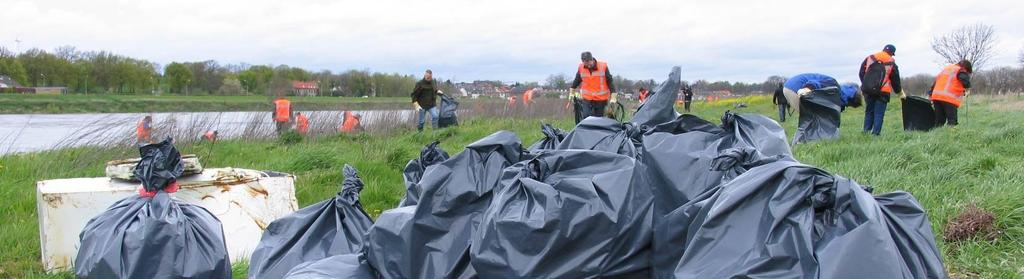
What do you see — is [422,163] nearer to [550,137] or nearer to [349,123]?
[550,137]

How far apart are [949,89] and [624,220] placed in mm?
8841

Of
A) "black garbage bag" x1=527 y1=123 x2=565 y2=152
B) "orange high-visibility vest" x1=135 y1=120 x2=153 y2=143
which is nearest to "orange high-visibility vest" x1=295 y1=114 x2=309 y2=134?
"orange high-visibility vest" x1=135 y1=120 x2=153 y2=143

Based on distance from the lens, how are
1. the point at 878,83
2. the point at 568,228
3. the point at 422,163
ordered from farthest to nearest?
the point at 878,83 → the point at 422,163 → the point at 568,228

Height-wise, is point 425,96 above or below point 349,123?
above

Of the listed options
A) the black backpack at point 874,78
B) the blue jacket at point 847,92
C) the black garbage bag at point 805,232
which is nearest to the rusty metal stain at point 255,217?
the black garbage bag at point 805,232

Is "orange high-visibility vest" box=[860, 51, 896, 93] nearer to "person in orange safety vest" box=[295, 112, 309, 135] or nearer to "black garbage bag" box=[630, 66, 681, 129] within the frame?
"black garbage bag" box=[630, 66, 681, 129]

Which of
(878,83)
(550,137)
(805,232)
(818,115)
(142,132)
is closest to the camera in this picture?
(805,232)

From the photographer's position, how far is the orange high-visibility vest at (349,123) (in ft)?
36.3

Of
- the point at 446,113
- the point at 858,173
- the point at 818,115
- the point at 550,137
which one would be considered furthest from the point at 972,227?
the point at 446,113

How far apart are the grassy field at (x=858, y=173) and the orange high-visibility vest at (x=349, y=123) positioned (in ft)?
5.54

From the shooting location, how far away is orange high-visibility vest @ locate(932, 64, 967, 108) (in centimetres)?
915

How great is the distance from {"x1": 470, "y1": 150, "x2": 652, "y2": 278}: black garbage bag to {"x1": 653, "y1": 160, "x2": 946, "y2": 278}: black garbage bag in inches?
8.0

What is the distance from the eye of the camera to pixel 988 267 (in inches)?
106

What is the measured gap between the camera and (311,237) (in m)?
2.76
